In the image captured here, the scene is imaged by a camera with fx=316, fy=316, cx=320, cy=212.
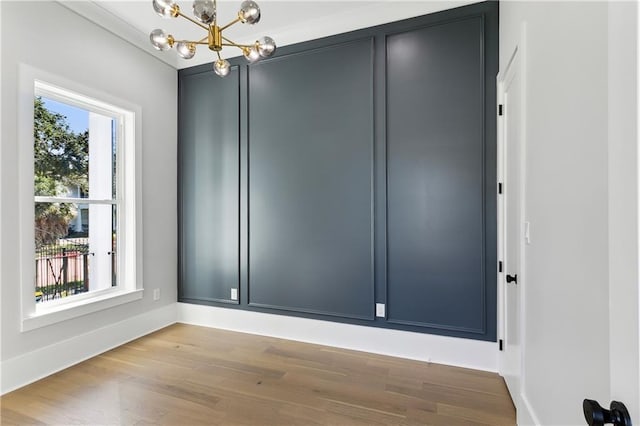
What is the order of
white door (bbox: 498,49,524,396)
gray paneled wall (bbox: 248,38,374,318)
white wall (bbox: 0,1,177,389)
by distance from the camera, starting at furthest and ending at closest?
gray paneled wall (bbox: 248,38,374,318), white wall (bbox: 0,1,177,389), white door (bbox: 498,49,524,396)

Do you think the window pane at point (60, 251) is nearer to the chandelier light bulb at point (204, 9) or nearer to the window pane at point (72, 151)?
the window pane at point (72, 151)

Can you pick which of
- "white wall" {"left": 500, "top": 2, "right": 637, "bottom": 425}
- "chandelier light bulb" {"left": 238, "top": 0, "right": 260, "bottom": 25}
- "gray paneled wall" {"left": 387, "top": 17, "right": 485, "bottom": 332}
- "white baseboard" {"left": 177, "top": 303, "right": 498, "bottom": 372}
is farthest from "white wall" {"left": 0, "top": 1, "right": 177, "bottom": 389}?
"white wall" {"left": 500, "top": 2, "right": 637, "bottom": 425}

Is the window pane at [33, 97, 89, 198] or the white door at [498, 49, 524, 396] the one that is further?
the window pane at [33, 97, 89, 198]

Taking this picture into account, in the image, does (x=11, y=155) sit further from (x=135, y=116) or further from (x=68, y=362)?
(x=68, y=362)

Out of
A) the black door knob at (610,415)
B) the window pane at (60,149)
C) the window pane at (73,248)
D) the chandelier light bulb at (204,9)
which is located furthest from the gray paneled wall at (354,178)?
the black door knob at (610,415)

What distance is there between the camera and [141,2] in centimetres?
284

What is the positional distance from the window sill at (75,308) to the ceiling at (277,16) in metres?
2.57

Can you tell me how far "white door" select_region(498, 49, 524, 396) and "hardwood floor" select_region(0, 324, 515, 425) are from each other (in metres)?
0.36

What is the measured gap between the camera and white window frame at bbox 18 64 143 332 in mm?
2402

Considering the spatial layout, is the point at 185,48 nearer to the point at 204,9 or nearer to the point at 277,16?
the point at 204,9

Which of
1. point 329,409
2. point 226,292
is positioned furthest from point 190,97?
point 329,409

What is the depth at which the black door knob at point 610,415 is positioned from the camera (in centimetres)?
53

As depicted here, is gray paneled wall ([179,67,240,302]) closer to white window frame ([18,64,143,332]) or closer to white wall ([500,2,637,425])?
white window frame ([18,64,143,332])

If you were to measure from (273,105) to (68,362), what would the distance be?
118 inches
